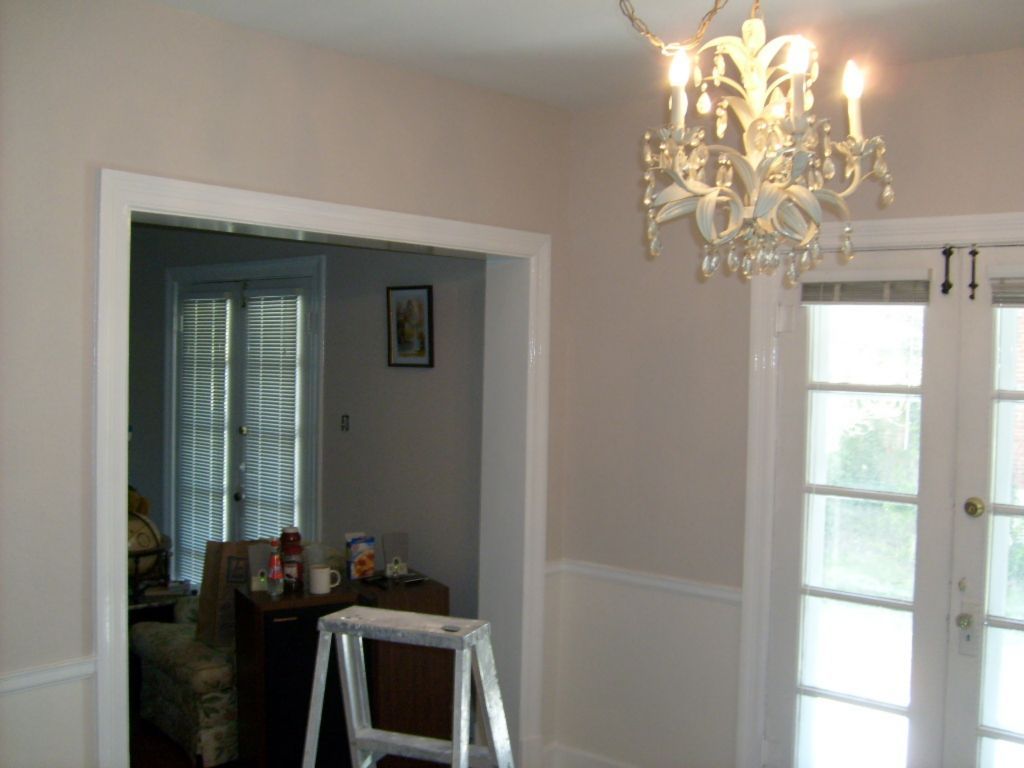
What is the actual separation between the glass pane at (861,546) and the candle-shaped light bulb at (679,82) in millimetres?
2099

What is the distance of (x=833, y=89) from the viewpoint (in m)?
3.29

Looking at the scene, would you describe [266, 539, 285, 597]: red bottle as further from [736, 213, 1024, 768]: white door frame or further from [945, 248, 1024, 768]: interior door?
[945, 248, 1024, 768]: interior door

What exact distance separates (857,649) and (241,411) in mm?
4052

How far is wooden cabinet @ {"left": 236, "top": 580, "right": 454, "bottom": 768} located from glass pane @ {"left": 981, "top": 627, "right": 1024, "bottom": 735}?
2.00 metres

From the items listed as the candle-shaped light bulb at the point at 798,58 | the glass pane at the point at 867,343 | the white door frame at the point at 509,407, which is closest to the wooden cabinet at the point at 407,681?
the white door frame at the point at 509,407

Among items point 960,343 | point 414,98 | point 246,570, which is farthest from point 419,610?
point 960,343

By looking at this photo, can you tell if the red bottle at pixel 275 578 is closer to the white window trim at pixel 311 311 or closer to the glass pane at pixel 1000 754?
the white window trim at pixel 311 311

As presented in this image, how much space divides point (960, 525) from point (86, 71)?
298 centimetres

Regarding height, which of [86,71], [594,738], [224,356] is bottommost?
[594,738]

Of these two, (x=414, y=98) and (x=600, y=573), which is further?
(x=600, y=573)

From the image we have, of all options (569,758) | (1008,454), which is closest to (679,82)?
(1008,454)

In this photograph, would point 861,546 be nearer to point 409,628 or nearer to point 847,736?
point 847,736

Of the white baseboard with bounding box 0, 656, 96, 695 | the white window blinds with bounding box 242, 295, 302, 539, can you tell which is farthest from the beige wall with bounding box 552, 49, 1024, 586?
the white window blinds with bounding box 242, 295, 302, 539

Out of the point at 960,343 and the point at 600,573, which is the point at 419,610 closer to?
the point at 600,573
